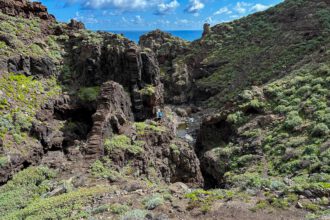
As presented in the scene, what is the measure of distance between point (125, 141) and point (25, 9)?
17421mm

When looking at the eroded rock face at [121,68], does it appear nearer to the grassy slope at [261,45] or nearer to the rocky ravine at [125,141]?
the rocky ravine at [125,141]

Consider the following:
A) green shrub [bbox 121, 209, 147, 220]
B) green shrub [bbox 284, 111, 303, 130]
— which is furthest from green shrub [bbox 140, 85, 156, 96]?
green shrub [bbox 121, 209, 147, 220]

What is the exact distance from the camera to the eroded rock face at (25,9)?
27634 millimetres

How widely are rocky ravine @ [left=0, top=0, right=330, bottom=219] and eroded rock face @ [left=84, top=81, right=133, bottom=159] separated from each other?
0.26 ft

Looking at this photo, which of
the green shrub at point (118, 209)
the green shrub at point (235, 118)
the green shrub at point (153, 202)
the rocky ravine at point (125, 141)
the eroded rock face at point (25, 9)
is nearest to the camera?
the green shrub at point (118, 209)

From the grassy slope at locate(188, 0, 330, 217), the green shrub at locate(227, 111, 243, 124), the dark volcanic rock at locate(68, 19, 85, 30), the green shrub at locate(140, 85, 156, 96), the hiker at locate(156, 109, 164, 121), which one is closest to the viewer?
the grassy slope at locate(188, 0, 330, 217)

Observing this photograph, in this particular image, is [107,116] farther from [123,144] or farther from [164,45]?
[164,45]

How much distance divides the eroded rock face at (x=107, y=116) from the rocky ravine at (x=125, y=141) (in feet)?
0.26

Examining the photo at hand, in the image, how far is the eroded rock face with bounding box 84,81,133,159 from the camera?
18.0m

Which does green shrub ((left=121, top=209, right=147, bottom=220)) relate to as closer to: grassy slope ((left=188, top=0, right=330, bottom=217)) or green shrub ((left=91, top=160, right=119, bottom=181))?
grassy slope ((left=188, top=0, right=330, bottom=217))

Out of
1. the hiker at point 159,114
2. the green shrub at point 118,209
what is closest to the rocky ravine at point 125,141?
the green shrub at point 118,209

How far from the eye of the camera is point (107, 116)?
2019cm

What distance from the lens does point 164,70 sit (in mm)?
66438

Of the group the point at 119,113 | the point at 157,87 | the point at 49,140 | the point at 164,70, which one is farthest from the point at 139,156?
the point at 164,70
